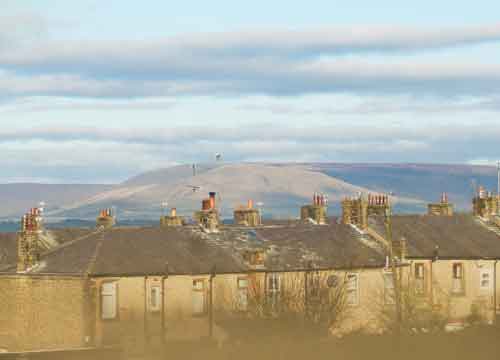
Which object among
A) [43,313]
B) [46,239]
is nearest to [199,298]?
[43,313]

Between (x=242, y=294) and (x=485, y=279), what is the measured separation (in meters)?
20.6

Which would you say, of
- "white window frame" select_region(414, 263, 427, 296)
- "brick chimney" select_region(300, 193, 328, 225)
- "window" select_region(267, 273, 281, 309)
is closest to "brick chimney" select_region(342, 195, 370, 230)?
"brick chimney" select_region(300, 193, 328, 225)

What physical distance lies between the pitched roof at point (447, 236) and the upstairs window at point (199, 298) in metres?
17.0

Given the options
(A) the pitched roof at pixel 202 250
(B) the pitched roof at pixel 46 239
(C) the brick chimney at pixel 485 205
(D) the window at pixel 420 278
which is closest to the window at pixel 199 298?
(A) the pitched roof at pixel 202 250

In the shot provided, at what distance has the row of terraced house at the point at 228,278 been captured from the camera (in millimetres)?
74000

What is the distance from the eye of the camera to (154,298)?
246 feet

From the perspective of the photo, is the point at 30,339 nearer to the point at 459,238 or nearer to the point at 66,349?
the point at 66,349

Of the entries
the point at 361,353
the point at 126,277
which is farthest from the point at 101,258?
the point at 361,353

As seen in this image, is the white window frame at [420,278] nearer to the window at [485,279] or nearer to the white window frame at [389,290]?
the white window frame at [389,290]

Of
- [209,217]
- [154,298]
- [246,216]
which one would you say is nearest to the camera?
[154,298]

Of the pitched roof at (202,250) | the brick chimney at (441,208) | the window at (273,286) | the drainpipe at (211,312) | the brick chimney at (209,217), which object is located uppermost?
the brick chimney at (441,208)

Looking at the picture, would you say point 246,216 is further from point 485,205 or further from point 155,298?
point 485,205

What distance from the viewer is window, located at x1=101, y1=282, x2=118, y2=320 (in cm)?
7331

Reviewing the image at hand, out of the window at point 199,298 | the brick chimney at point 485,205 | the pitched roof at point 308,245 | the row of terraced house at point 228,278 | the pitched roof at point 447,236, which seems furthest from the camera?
the brick chimney at point 485,205
